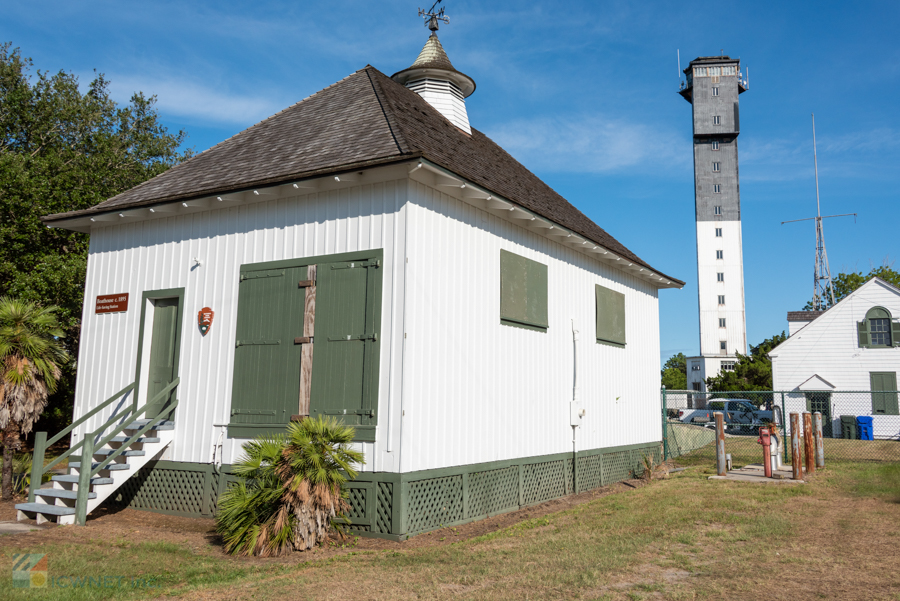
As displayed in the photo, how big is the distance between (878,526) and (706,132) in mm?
63466

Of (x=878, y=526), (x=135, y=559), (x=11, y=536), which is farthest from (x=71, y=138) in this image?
(x=878, y=526)

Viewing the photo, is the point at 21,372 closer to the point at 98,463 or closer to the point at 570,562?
the point at 98,463

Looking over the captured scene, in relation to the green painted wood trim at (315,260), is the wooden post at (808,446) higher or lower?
lower

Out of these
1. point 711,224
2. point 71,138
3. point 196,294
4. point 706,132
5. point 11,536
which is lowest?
point 11,536

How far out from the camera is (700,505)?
1054cm

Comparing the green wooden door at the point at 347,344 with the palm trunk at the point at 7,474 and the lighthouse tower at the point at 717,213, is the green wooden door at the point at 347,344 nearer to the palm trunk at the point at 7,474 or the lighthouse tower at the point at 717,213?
the palm trunk at the point at 7,474

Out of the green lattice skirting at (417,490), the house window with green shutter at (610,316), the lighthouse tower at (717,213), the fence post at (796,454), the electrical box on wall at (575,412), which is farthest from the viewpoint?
the lighthouse tower at (717,213)

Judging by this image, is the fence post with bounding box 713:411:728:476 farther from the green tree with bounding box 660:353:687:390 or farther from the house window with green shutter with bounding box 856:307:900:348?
the green tree with bounding box 660:353:687:390

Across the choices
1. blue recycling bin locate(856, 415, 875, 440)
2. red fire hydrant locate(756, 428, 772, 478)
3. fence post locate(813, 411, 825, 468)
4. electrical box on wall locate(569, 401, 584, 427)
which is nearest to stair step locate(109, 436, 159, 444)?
electrical box on wall locate(569, 401, 584, 427)

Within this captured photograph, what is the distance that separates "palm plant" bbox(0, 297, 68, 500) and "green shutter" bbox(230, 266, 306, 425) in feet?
12.7

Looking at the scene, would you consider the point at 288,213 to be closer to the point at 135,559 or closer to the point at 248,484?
the point at 248,484

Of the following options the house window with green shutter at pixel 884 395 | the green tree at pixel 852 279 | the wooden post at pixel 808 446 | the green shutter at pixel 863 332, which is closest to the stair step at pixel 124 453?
the wooden post at pixel 808 446

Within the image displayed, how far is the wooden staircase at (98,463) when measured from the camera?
9250mm

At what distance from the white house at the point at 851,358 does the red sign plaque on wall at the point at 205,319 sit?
Result: 2661 cm
